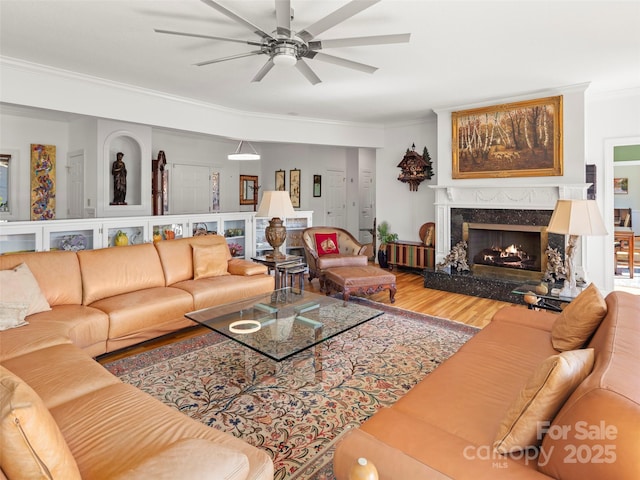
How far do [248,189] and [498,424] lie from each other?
27.0 feet

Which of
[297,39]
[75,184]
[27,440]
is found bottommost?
[27,440]

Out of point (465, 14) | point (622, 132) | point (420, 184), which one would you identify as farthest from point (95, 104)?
point (622, 132)

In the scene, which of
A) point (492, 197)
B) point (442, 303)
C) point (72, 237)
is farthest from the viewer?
point (492, 197)

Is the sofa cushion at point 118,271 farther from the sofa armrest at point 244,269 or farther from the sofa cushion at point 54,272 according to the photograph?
the sofa armrest at point 244,269

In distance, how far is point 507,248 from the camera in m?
5.56

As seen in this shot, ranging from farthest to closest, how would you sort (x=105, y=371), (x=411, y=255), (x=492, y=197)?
(x=411, y=255) < (x=492, y=197) < (x=105, y=371)

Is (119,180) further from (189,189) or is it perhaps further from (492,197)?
(492,197)

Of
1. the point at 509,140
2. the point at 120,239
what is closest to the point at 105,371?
the point at 120,239

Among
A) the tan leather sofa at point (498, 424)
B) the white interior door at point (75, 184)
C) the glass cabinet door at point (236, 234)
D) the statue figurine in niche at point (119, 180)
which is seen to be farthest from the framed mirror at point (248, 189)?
the tan leather sofa at point (498, 424)

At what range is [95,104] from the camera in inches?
172

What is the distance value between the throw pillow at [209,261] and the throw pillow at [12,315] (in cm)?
161

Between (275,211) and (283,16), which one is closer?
(283,16)

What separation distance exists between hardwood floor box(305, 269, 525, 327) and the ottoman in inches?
10.8

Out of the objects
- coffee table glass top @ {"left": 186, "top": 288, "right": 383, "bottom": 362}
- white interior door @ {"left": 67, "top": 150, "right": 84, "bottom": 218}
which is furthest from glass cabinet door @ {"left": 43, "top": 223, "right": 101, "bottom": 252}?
coffee table glass top @ {"left": 186, "top": 288, "right": 383, "bottom": 362}
